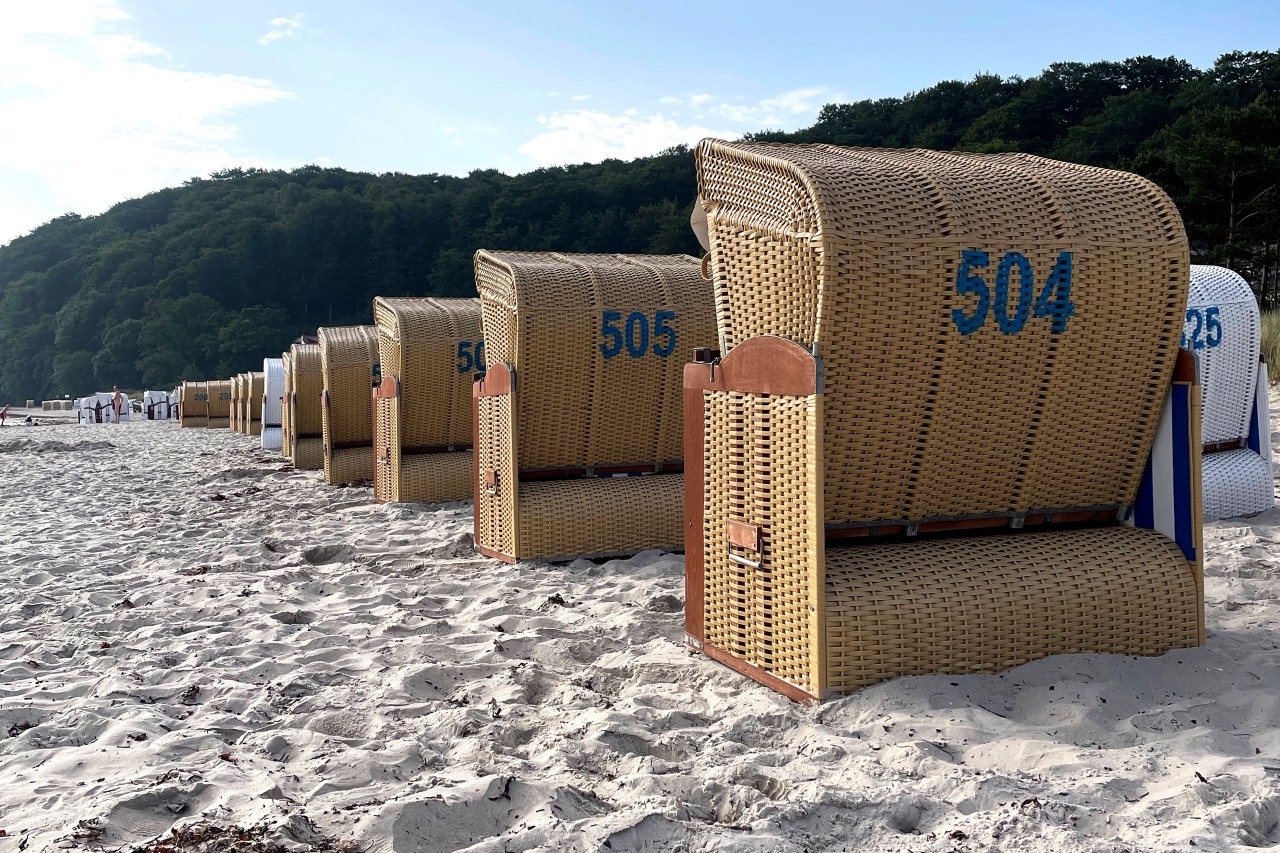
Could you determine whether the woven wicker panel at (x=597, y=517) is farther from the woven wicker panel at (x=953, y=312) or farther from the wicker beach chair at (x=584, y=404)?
the woven wicker panel at (x=953, y=312)

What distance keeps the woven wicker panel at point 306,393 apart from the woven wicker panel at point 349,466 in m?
1.96

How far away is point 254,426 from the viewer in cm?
2656

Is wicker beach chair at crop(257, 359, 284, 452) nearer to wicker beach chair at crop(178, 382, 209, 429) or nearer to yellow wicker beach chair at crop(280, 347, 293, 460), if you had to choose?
yellow wicker beach chair at crop(280, 347, 293, 460)

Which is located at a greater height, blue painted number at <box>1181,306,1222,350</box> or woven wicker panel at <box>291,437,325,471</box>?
blue painted number at <box>1181,306,1222,350</box>

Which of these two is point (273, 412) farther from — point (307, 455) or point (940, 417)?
point (940, 417)

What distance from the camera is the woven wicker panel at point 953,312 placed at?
3.26 meters

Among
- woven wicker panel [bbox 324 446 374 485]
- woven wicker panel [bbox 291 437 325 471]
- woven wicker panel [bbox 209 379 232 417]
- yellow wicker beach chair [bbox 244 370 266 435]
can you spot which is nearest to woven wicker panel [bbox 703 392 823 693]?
woven wicker panel [bbox 324 446 374 485]

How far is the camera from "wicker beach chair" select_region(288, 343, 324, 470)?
1380cm

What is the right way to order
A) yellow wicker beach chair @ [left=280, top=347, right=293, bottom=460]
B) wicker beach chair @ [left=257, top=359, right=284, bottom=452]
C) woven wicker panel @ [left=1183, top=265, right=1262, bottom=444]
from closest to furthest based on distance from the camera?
woven wicker panel @ [left=1183, top=265, right=1262, bottom=444], yellow wicker beach chair @ [left=280, top=347, right=293, bottom=460], wicker beach chair @ [left=257, top=359, right=284, bottom=452]

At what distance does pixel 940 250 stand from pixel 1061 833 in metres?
1.82

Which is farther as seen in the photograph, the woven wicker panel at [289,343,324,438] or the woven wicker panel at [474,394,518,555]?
the woven wicker panel at [289,343,324,438]

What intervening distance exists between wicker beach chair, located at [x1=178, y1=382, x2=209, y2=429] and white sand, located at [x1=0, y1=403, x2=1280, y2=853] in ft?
106

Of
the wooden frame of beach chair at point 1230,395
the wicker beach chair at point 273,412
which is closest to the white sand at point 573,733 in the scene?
the wooden frame of beach chair at point 1230,395

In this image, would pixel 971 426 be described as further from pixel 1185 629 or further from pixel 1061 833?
pixel 1061 833
